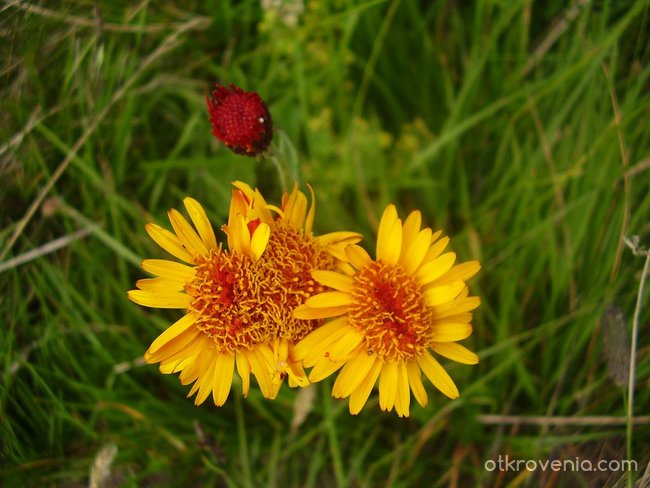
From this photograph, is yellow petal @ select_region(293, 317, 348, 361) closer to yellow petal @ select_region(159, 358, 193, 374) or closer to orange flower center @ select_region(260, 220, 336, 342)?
orange flower center @ select_region(260, 220, 336, 342)

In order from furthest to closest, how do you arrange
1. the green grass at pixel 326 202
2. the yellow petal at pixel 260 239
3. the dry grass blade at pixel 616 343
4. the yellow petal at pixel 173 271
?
1. the green grass at pixel 326 202
2. the dry grass blade at pixel 616 343
3. the yellow petal at pixel 173 271
4. the yellow petal at pixel 260 239

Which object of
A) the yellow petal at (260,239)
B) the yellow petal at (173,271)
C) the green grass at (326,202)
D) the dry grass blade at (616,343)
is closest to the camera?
the yellow petal at (260,239)

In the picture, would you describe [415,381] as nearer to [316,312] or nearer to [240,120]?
[316,312]

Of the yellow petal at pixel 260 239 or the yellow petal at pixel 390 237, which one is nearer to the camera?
the yellow petal at pixel 260 239

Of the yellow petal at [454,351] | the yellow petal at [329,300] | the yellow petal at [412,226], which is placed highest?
the yellow petal at [412,226]

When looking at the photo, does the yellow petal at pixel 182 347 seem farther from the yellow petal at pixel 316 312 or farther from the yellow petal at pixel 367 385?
the yellow petal at pixel 367 385

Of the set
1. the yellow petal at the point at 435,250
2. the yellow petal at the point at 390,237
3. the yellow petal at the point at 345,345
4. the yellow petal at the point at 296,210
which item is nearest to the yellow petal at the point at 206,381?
the yellow petal at the point at 345,345

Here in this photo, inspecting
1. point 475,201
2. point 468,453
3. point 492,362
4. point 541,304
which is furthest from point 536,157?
point 468,453
